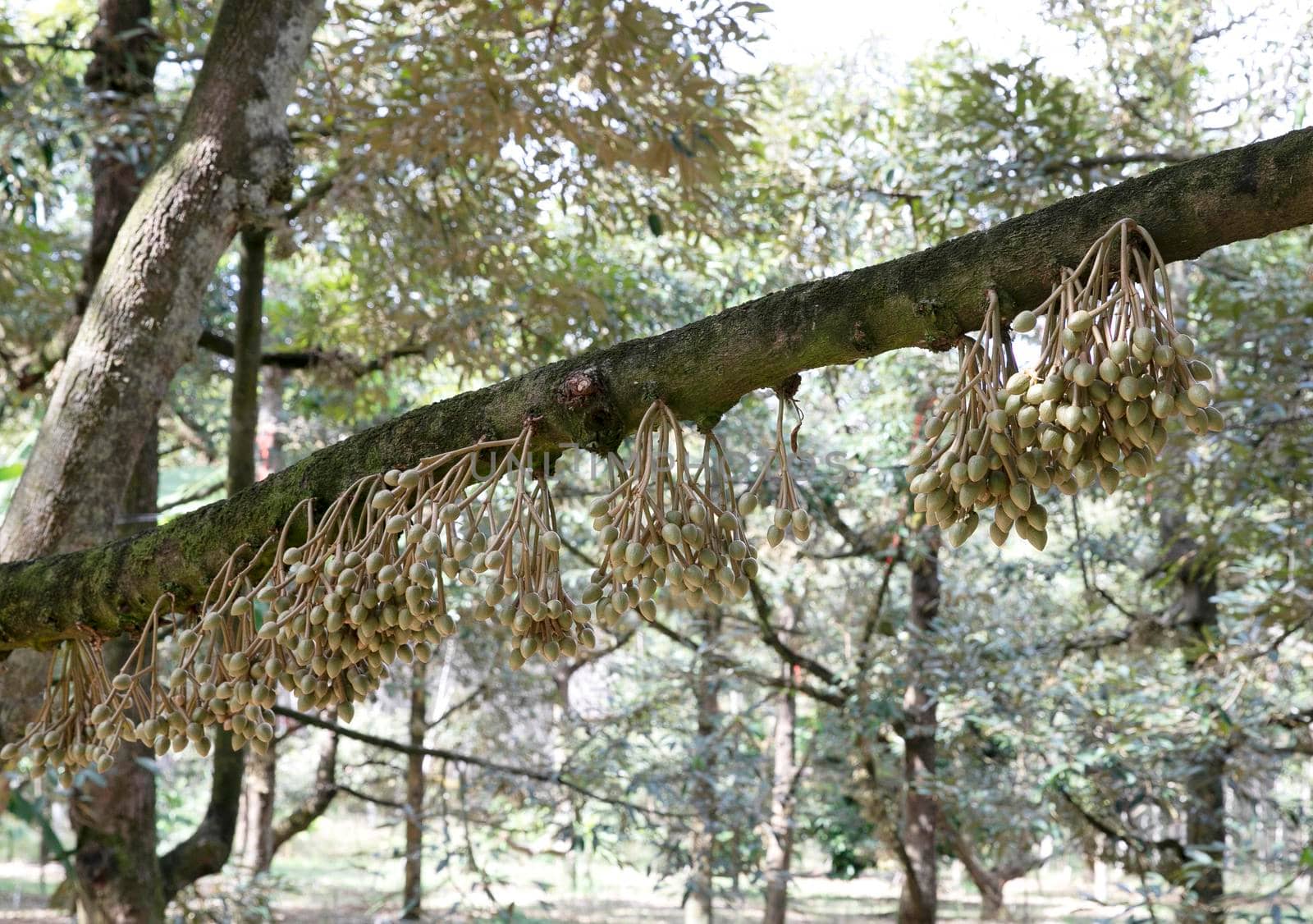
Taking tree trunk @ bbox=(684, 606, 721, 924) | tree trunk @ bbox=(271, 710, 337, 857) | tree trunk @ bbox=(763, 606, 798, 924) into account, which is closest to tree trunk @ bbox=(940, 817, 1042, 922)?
tree trunk @ bbox=(763, 606, 798, 924)

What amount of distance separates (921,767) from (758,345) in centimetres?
625

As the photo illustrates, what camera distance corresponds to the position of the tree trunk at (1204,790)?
460 centimetres

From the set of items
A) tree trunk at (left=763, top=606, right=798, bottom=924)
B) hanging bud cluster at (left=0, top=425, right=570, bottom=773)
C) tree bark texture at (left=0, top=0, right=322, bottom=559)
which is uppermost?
tree bark texture at (left=0, top=0, right=322, bottom=559)

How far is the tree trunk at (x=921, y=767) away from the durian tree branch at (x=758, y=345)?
512 cm

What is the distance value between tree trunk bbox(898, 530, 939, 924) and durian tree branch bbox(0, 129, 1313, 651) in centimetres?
512

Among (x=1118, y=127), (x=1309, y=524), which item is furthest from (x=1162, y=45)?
(x=1309, y=524)

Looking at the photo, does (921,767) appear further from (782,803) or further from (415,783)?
(415,783)

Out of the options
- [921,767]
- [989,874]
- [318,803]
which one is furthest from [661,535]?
[989,874]

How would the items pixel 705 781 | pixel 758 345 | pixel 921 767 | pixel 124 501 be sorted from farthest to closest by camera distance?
pixel 921 767
pixel 705 781
pixel 124 501
pixel 758 345

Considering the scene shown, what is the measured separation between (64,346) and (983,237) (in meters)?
3.28

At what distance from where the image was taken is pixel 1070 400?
85 cm

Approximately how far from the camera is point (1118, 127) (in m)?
4.59

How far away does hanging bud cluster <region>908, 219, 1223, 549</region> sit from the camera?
0.82 m

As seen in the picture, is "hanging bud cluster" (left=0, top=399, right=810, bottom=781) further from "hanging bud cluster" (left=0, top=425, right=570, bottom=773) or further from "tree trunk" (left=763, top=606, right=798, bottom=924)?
"tree trunk" (left=763, top=606, right=798, bottom=924)
